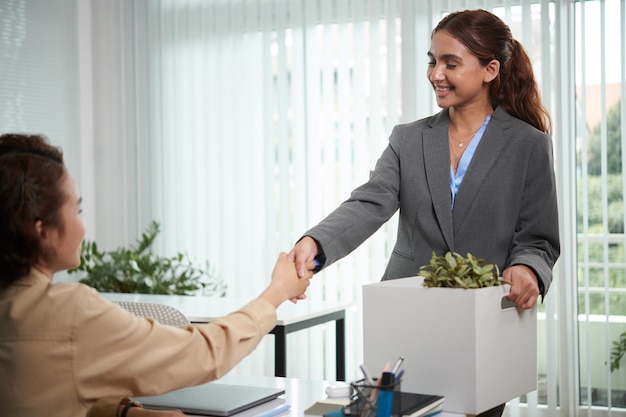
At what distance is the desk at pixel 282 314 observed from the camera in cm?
302

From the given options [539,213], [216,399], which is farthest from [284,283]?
[539,213]

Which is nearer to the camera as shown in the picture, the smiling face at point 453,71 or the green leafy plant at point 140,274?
the smiling face at point 453,71

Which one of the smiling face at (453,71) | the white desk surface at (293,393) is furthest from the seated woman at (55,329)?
the smiling face at (453,71)

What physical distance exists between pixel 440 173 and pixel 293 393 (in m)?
0.61

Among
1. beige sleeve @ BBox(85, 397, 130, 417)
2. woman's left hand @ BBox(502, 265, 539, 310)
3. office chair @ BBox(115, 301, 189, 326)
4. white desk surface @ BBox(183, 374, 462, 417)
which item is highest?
woman's left hand @ BBox(502, 265, 539, 310)

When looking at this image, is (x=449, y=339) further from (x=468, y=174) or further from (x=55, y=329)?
(x=55, y=329)

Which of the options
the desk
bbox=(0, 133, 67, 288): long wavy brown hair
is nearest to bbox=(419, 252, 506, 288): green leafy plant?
bbox=(0, 133, 67, 288): long wavy brown hair

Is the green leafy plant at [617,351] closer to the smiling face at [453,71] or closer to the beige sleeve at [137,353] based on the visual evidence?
the smiling face at [453,71]

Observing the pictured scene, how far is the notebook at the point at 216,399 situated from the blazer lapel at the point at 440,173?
529 mm

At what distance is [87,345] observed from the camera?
3.83 ft

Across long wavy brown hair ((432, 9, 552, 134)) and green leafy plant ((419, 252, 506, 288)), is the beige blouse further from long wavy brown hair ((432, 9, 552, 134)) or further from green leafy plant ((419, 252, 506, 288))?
long wavy brown hair ((432, 9, 552, 134))

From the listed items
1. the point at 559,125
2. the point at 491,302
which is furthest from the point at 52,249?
the point at 559,125

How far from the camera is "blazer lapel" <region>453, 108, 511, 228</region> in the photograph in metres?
1.82

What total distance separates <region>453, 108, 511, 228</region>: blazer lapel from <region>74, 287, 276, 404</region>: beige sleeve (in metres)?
0.74
